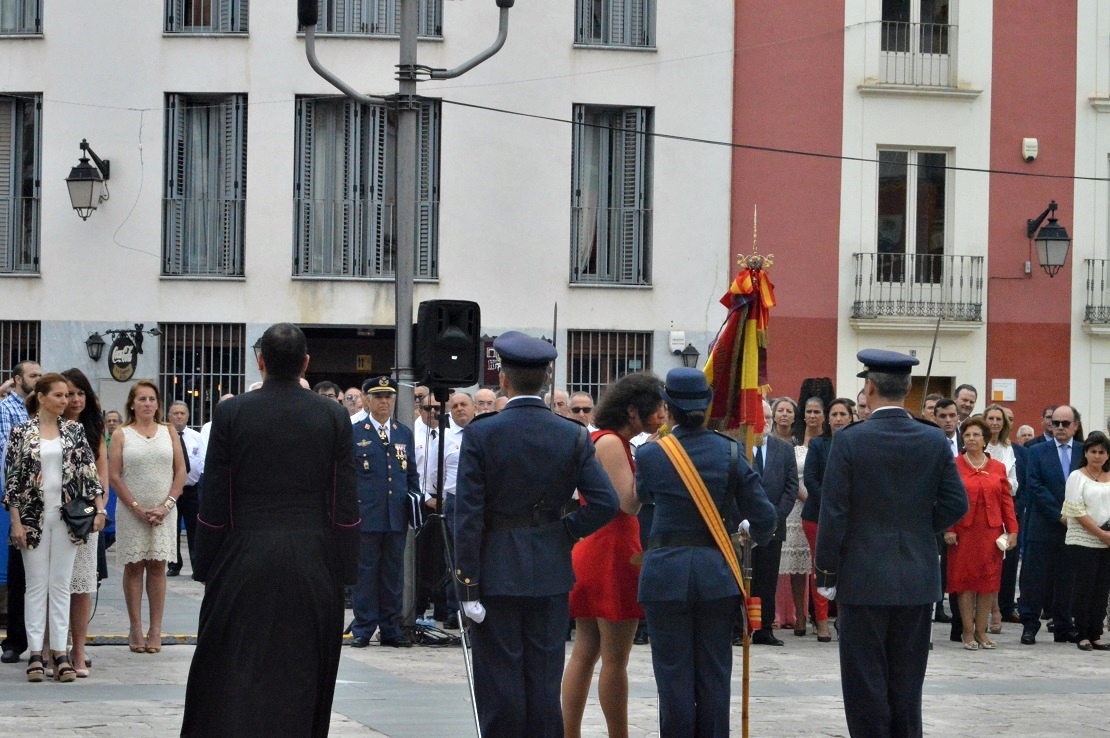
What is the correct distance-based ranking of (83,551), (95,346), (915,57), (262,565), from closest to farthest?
(262,565)
(83,551)
(95,346)
(915,57)

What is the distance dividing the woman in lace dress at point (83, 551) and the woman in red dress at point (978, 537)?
7.11m

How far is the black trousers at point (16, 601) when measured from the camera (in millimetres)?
11578

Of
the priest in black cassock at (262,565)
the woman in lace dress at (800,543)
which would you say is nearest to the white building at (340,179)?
the woman in lace dress at (800,543)

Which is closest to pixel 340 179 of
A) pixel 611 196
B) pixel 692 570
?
pixel 611 196

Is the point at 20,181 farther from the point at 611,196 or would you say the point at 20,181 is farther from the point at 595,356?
the point at 595,356

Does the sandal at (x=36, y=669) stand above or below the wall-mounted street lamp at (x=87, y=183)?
below

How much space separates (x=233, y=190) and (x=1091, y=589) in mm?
14425

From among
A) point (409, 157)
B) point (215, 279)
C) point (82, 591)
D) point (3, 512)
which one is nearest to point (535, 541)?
point (82, 591)

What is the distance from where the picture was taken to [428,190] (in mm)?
24672

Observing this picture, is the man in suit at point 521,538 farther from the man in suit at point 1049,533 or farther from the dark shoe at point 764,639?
the man in suit at point 1049,533

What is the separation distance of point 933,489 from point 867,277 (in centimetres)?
1720

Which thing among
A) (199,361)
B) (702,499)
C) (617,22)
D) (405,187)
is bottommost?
(702,499)

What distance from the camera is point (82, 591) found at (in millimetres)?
11461

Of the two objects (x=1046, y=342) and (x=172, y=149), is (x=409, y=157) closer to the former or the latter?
(x=172, y=149)
